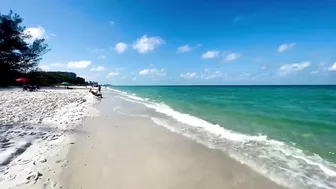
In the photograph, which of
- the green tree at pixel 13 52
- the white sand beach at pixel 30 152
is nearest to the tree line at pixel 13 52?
the green tree at pixel 13 52

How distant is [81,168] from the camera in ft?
15.4

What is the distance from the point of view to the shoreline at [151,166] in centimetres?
421

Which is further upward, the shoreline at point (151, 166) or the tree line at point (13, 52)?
the tree line at point (13, 52)

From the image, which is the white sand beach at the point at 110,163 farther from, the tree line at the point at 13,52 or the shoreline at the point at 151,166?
the tree line at the point at 13,52

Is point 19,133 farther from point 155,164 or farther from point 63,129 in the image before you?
point 155,164

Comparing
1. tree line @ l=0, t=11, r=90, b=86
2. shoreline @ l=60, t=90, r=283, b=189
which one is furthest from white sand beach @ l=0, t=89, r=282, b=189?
tree line @ l=0, t=11, r=90, b=86

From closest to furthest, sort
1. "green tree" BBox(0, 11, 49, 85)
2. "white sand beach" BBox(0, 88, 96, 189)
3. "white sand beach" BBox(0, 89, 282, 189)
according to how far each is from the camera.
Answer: "white sand beach" BBox(0, 88, 96, 189)
"white sand beach" BBox(0, 89, 282, 189)
"green tree" BBox(0, 11, 49, 85)

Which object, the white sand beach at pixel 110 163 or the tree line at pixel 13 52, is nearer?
the white sand beach at pixel 110 163

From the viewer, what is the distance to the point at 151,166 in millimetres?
5117

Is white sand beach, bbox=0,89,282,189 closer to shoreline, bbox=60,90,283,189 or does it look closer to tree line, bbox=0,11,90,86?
shoreline, bbox=60,90,283,189

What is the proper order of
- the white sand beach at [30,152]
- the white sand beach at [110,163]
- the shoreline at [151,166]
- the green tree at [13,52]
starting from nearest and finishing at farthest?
the white sand beach at [30,152] → the white sand beach at [110,163] → the shoreline at [151,166] → the green tree at [13,52]

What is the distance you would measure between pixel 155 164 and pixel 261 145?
433 cm

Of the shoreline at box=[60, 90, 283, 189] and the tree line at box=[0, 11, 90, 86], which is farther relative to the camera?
the tree line at box=[0, 11, 90, 86]

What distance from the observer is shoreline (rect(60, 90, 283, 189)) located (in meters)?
4.21
